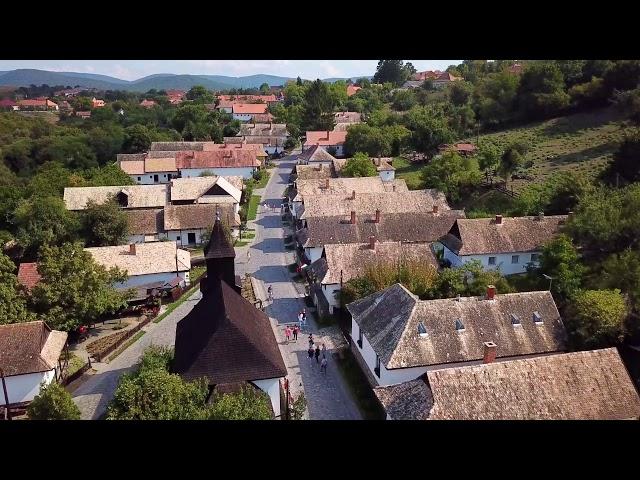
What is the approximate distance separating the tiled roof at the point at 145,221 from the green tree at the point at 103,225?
1959 mm

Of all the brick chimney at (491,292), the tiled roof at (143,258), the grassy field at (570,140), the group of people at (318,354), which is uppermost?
the grassy field at (570,140)

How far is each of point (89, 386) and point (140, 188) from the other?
1036 inches

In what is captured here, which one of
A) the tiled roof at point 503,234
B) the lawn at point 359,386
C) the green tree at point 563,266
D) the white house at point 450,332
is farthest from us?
the tiled roof at point 503,234

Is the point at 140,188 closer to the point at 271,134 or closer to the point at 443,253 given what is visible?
the point at 443,253

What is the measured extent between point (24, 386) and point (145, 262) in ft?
35.9

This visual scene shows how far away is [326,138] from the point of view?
6969 cm

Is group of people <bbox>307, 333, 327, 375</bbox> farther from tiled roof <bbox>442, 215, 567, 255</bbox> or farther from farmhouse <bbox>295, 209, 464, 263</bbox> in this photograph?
tiled roof <bbox>442, 215, 567, 255</bbox>

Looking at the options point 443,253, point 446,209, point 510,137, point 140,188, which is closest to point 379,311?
point 443,253

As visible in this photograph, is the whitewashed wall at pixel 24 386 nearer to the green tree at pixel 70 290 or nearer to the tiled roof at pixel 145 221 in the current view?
the green tree at pixel 70 290

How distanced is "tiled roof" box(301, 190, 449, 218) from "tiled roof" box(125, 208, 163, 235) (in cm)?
1065

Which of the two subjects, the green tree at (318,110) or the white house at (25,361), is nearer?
the white house at (25,361)

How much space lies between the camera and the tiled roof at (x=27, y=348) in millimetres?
20375

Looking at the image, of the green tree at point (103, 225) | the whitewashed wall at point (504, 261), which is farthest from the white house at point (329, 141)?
the whitewashed wall at point (504, 261)

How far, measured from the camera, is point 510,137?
5722cm
